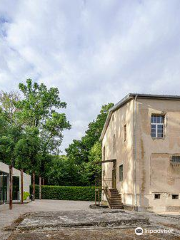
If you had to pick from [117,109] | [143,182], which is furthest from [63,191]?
[143,182]

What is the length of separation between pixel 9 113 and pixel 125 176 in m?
22.7

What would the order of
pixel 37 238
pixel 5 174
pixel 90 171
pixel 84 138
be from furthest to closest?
pixel 84 138 → pixel 90 171 → pixel 5 174 → pixel 37 238

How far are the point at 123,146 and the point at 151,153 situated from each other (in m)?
3.00

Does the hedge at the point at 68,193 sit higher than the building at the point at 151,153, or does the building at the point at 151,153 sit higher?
the building at the point at 151,153

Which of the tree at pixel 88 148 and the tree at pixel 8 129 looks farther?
the tree at pixel 88 148

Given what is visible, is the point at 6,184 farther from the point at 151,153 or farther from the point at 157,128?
the point at 157,128

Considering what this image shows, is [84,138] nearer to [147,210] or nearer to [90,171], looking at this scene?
[90,171]

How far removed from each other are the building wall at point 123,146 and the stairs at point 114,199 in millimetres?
372

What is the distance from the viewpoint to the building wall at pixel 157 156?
65.9 feet

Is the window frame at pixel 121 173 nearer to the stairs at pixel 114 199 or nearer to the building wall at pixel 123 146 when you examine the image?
the building wall at pixel 123 146

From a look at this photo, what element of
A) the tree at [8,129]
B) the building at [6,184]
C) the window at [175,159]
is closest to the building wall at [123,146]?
the window at [175,159]

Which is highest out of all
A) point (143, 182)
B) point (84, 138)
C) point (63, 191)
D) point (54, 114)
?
point (54, 114)

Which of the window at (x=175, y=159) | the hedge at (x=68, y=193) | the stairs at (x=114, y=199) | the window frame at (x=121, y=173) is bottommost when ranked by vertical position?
the hedge at (x=68, y=193)

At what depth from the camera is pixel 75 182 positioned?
41.2m
